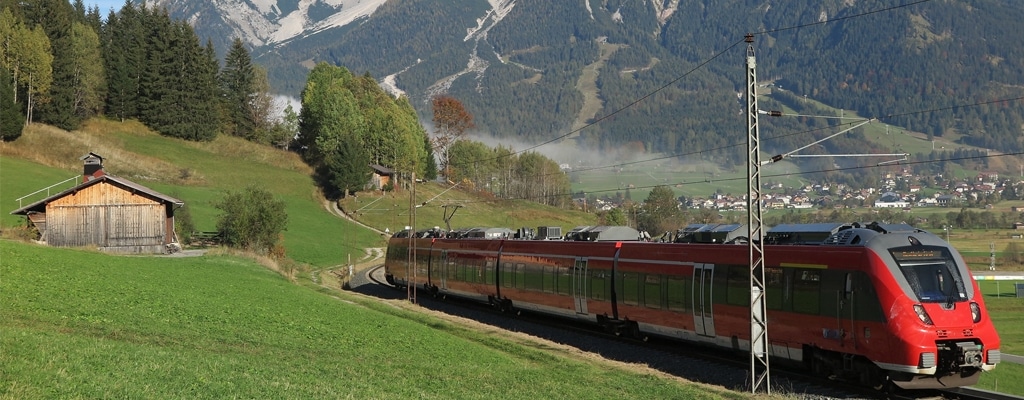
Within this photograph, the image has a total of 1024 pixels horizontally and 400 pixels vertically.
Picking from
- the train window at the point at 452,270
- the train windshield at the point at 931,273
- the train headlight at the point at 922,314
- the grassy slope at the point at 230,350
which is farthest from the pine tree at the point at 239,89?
the train headlight at the point at 922,314

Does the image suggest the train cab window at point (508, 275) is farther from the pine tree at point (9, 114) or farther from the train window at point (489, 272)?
the pine tree at point (9, 114)

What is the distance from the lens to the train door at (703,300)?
28.2 meters

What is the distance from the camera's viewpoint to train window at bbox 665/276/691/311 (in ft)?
96.5

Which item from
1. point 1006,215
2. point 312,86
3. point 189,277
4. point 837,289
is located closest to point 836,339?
point 837,289

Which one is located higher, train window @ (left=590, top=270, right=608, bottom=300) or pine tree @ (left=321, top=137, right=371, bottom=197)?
pine tree @ (left=321, top=137, right=371, bottom=197)

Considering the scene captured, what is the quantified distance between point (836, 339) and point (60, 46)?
112m

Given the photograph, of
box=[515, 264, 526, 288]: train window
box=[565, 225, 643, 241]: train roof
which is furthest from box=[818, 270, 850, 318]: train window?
box=[515, 264, 526, 288]: train window

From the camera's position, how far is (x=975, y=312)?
850 inches

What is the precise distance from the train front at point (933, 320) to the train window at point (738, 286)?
4.64 m

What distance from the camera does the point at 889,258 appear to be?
21.9 m

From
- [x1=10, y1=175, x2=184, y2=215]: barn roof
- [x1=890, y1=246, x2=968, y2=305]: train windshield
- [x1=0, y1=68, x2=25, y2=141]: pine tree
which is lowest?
[x1=890, y1=246, x2=968, y2=305]: train windshield

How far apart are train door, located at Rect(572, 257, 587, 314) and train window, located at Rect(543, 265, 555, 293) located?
1.98 m

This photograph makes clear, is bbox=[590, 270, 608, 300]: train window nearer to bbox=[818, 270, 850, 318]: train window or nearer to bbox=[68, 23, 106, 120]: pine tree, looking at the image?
bbox=[818, 270, 850, 318]: train window

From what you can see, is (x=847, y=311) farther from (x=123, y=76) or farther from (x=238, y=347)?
(x=123, y=76)
